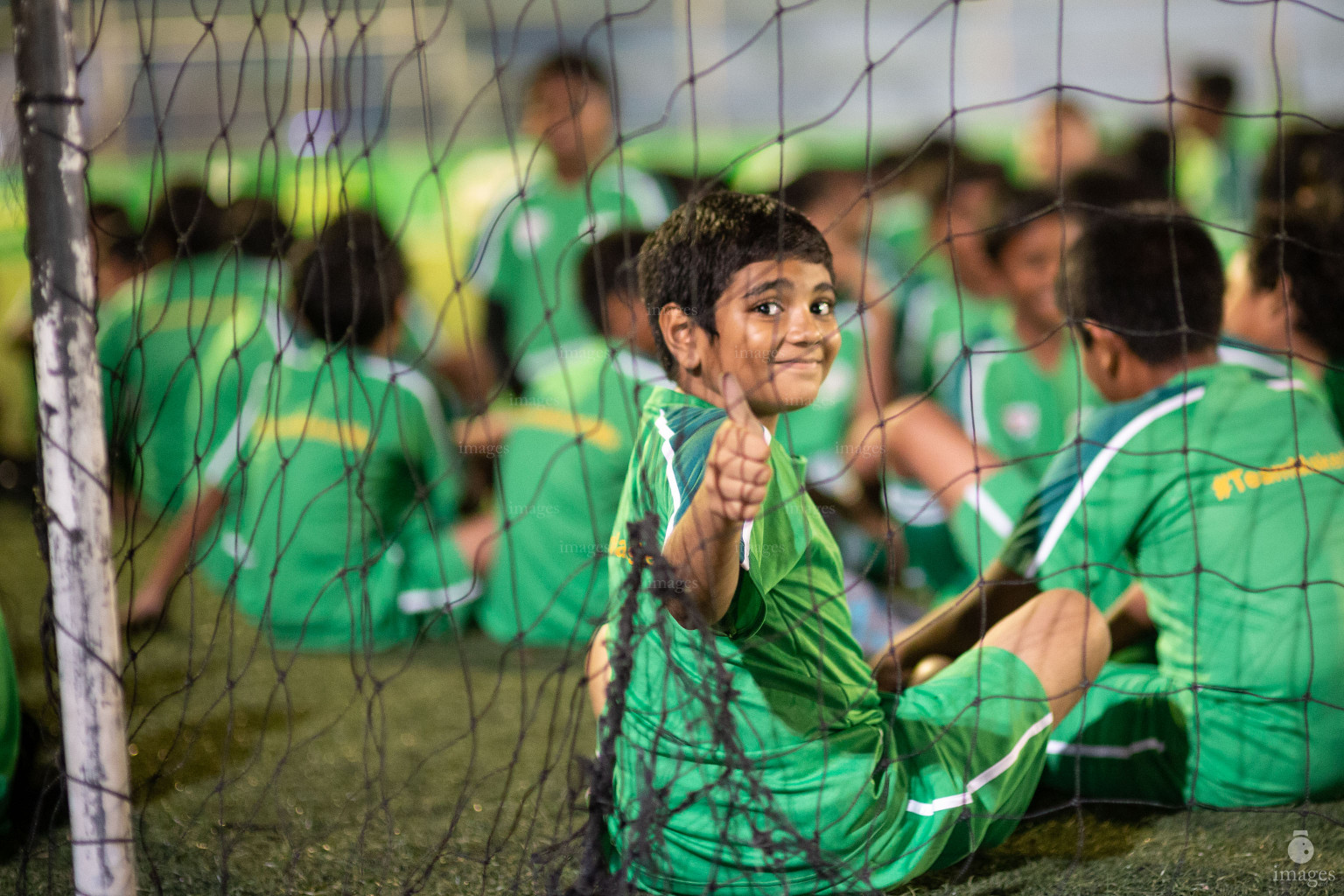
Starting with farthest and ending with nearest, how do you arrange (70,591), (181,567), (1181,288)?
(181,567) → (1181,288) → (70,591)

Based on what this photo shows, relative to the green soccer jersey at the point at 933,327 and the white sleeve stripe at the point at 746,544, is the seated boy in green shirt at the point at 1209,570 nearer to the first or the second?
the white sleeve stripe at the point at 746,544

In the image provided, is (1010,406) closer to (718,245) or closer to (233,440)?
(718,245)

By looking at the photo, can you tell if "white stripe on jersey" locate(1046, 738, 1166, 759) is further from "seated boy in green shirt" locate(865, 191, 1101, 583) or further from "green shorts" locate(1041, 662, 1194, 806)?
"seated boy in green shirt" locate(865, 191, 1101, 583)

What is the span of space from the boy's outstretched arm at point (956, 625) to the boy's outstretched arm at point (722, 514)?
1.50 ft

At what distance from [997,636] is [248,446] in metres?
1.83

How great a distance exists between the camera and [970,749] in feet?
4.21

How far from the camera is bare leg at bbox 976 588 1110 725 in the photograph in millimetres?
1334

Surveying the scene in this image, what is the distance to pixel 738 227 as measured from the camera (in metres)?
1.24

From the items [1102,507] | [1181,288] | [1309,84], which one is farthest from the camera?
[1309,84]

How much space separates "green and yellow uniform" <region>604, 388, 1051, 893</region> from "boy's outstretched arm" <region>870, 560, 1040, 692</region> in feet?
0.62

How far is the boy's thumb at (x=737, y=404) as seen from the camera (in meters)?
1.11

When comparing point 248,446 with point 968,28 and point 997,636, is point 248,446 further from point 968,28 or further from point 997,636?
point 968,28

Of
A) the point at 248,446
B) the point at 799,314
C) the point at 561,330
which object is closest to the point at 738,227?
the point at 799,314

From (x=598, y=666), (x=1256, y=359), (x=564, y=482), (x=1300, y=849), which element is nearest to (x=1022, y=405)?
(x=1256, y=359)
